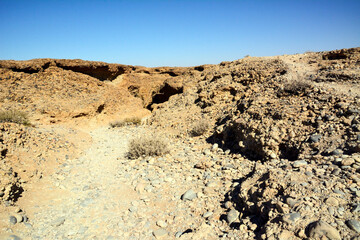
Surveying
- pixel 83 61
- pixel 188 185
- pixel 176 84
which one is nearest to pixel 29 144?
pixel 188 185

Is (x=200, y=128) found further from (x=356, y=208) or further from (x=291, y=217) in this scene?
(x=356, y=208)

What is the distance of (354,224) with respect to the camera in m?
1.76

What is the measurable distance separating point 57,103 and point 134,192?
6.43 m

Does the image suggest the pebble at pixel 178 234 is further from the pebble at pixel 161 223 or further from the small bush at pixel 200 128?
the small bush at pixel 200 128

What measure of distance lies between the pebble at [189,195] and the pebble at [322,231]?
1763mm

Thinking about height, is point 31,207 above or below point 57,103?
below

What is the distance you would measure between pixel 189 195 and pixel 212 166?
1.07m

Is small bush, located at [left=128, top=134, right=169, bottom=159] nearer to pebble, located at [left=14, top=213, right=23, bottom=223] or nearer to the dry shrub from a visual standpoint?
pebble, located at [left=14, top=213, right=23, bottom=223]

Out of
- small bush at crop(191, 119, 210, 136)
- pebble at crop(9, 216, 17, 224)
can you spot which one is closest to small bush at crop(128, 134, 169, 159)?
small bush at crop(191, 119, 210, 136)

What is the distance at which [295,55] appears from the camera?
852 centimetres

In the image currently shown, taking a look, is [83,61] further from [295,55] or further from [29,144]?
[295,55]

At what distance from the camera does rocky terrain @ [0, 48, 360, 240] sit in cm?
236

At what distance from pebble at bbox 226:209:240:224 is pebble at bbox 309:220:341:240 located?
0.96 m

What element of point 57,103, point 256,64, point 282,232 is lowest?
point 282,232
